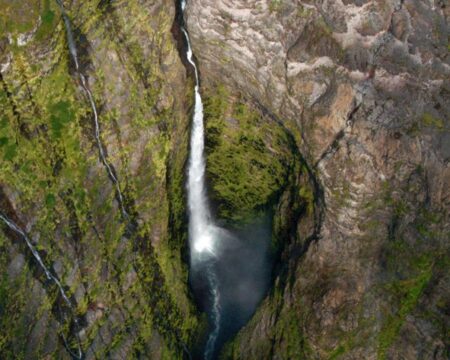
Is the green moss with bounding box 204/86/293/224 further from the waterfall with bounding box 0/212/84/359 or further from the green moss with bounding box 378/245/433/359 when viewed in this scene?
the waterfall with bounding box 0/212/84/359

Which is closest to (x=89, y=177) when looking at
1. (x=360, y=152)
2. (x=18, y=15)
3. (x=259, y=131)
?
(x=18, y=15)

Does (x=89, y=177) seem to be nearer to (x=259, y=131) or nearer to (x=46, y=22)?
(x=46, y=22)

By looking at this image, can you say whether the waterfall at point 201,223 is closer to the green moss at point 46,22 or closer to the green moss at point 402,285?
the green moss at point 46,22

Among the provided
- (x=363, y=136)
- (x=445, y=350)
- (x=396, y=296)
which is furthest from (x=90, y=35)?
(x=445, y=350)

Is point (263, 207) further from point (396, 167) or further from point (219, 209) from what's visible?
point (396, 167)

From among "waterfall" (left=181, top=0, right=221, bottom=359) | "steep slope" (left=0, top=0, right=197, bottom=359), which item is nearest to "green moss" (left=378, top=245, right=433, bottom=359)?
"waterfall" (left=181, top=0, right=221, bottom=359)

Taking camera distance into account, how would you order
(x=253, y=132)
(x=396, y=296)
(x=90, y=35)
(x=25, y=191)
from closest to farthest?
(x=25, y=191) → (x=90, y=35) → (x=396, y=296) → (x=253, y=132)
